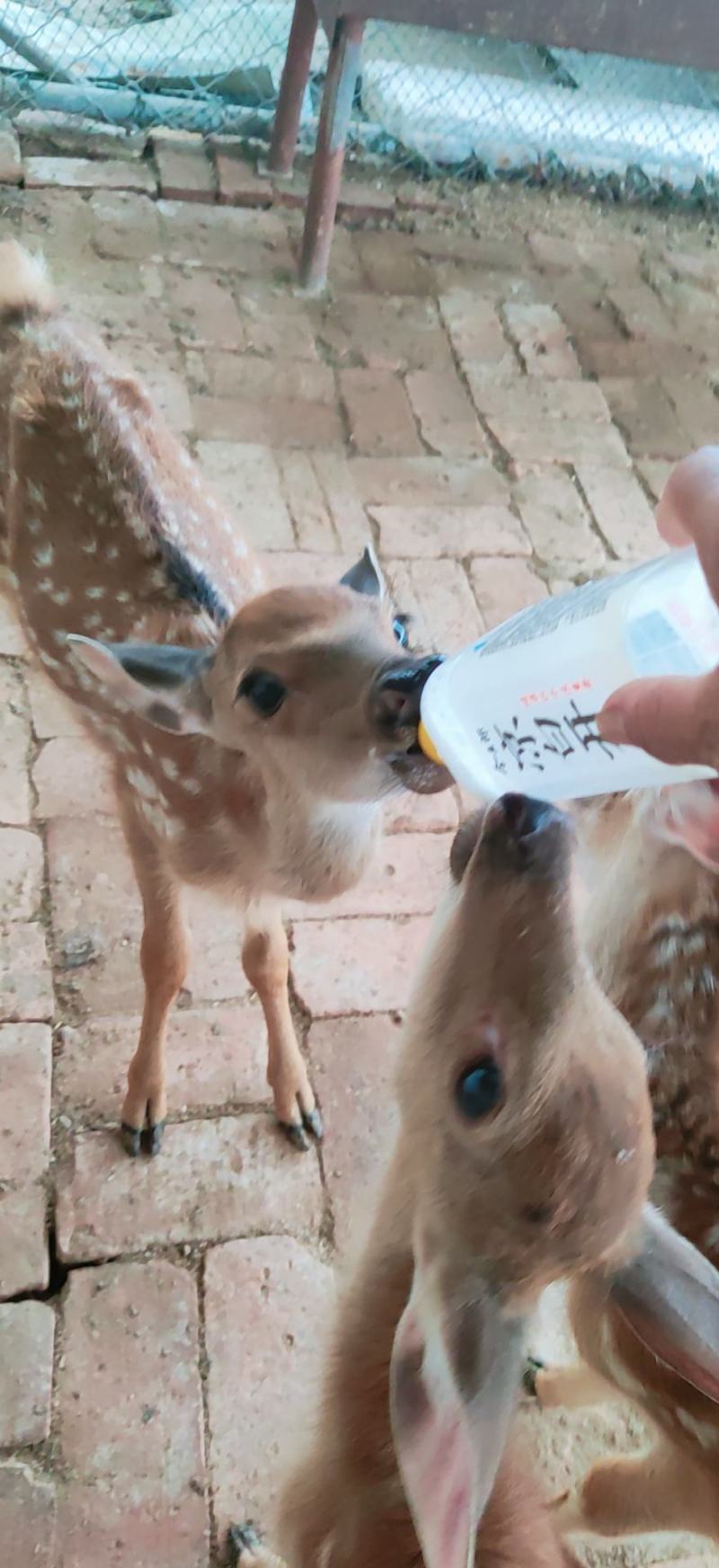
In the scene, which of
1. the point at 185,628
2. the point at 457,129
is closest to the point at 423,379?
the point at 457,129

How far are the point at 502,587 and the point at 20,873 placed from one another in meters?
1.90

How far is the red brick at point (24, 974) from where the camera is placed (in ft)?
9.27

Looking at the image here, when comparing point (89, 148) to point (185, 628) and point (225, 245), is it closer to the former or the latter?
point (225, 245)

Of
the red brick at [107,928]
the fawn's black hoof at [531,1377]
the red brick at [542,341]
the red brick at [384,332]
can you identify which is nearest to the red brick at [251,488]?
the red brick at [384,332]

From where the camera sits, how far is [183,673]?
2254 millimetres

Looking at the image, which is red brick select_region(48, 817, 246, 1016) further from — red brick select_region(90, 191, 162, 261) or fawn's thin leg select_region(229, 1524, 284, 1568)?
red brick select_region(90, 191, 162, 261)

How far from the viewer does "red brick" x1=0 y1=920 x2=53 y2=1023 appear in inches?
111

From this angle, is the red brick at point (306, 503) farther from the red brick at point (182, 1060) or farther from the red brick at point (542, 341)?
the red brick at point (182, 1060)

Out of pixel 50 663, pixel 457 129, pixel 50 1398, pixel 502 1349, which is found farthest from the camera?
pixel 457 129

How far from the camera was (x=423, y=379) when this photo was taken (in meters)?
4.68

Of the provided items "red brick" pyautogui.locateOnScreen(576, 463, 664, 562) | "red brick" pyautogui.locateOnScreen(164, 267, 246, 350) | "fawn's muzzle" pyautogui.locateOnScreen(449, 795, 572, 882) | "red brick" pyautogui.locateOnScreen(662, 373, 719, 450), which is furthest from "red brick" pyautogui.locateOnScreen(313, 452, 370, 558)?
"fawn's muzzle" pyautogui.locateOnScreen(449, 795, 572, 882)

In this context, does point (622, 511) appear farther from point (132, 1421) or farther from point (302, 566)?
point (132, 1421)

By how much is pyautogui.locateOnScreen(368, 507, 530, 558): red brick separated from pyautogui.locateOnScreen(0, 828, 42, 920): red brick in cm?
162

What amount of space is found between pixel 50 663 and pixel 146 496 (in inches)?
19.5
